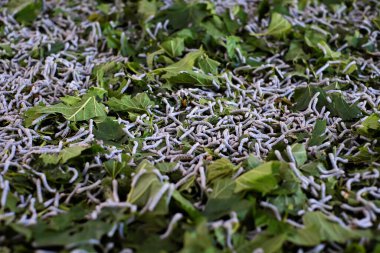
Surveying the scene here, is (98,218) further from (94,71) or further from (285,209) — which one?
(94,71)

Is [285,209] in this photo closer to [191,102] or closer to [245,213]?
[245,213]

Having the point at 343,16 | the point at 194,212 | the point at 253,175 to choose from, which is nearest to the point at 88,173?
the point at 194,212

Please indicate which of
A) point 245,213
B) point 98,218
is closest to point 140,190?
point 98,218

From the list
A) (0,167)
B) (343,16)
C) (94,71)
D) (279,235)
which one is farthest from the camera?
(343,16)

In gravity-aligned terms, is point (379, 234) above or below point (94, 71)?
below

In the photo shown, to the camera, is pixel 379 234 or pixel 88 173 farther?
pixel 88 173

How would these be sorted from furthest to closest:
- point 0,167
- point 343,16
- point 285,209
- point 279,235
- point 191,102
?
1. point 343,16
2. point 191,102
3. point 0,167
4. point 285,209
5. point 279,235
